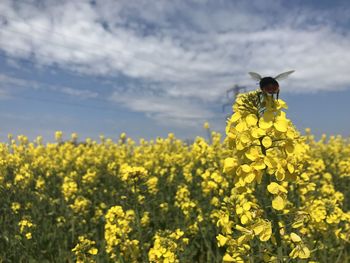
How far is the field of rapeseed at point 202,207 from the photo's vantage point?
2.33 metres

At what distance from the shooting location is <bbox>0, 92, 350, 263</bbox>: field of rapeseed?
233 cm

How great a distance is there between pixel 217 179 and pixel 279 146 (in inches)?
132

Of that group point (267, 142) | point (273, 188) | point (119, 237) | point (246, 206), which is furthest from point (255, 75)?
point (119, 237)

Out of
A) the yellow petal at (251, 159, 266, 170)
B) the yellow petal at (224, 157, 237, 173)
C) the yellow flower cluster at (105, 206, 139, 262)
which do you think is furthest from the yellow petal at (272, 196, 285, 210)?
the yellow flower cluster at (105, 206, 139, 262)

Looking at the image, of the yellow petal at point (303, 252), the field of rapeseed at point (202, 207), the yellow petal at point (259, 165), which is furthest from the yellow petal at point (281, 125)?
the yellow petal at point (303, 252)

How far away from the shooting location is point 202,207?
6.84 meters

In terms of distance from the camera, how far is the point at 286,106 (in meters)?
2.35

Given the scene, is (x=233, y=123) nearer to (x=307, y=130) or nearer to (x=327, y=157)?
(x=327, y=157)

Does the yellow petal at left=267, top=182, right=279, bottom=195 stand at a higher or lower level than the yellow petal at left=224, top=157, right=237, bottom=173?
lower

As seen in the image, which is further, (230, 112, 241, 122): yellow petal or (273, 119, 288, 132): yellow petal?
(230, 112, 241, 122): yellow petal

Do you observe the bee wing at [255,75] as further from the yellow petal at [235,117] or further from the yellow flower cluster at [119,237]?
the yellow flower cluster at [119,237]

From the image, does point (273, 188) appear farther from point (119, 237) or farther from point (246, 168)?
Result: point (119, 237)

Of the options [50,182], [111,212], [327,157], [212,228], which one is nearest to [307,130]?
[327,157]

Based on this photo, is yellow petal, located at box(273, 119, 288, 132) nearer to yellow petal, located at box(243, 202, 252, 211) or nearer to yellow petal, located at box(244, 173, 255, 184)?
yellow petal, located at box(244, 173, 255, 184)
